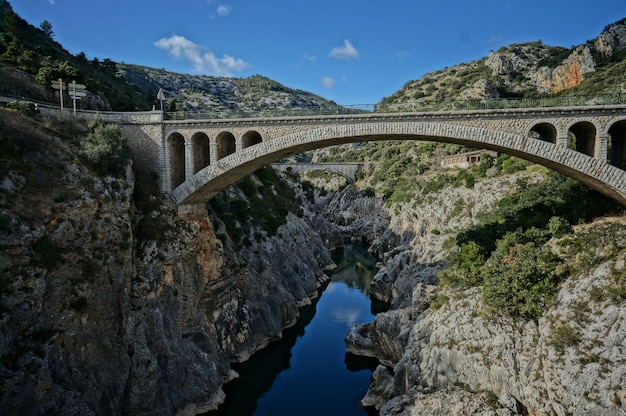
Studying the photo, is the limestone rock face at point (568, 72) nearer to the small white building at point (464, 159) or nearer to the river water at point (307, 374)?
the small white building at point (464, 159)

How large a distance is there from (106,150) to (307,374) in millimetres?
16862

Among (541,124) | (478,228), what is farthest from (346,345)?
(541,124)

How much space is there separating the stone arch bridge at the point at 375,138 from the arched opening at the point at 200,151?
0.06 meters

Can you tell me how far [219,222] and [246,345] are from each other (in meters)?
8.48

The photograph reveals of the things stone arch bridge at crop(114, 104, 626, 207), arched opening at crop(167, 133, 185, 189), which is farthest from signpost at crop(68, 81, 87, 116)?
arched opening at crop(167, 133, 185, 189)

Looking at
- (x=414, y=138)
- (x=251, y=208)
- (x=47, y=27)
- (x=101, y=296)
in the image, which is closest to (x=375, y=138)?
(x=414, y=138)

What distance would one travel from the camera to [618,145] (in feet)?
64.4

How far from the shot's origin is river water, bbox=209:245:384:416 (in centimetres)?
2019

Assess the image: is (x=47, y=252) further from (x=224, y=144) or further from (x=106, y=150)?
(x=224, y=144)

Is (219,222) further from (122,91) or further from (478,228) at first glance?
(122,91)

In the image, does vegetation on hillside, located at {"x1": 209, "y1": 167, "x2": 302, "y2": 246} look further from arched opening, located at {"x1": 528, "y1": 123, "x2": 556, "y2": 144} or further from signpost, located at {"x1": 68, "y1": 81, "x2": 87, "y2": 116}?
arched opening, located at {"x1": 528, "y1": 123, "x2": 556, "y2": 144}

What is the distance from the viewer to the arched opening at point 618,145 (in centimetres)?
1934

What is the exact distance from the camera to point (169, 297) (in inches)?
778

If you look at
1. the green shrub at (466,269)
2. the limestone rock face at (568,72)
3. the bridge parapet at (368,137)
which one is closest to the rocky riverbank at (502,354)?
the green shrub at (466,269)
